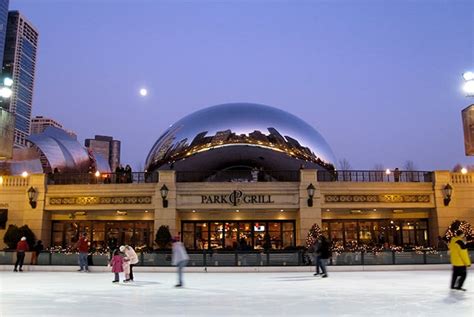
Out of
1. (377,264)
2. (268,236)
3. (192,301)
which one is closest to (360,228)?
(268,236)

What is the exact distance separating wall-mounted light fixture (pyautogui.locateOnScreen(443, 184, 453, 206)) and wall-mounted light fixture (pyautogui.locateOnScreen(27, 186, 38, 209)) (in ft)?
74.6

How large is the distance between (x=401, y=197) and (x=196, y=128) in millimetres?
14582

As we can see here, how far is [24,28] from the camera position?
160m

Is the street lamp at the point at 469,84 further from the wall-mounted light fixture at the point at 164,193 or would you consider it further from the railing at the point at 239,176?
the wall-mounted light fixture at the point at 164,193

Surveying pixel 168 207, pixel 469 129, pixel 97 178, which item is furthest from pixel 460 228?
pixel 97 178

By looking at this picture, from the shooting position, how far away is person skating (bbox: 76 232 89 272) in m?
18.9

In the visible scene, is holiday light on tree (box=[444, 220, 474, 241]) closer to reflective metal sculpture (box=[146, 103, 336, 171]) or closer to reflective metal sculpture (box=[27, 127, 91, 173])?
reflective metal sculpture (box=[146, 103, 336, 171])

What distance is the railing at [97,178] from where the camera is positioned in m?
27.2

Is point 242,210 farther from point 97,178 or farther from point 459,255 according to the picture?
point 459,255

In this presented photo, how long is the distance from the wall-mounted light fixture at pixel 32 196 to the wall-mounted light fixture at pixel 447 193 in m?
22.7

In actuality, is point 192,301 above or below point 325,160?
below

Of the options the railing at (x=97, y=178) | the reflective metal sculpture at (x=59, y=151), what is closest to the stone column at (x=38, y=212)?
the railing at (x=97, y=178)

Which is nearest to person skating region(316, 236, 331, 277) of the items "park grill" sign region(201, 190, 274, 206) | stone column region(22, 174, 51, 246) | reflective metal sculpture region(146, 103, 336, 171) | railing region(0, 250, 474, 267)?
railing region(0, 250, 474, 267)

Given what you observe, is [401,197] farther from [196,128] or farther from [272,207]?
[196,128]
